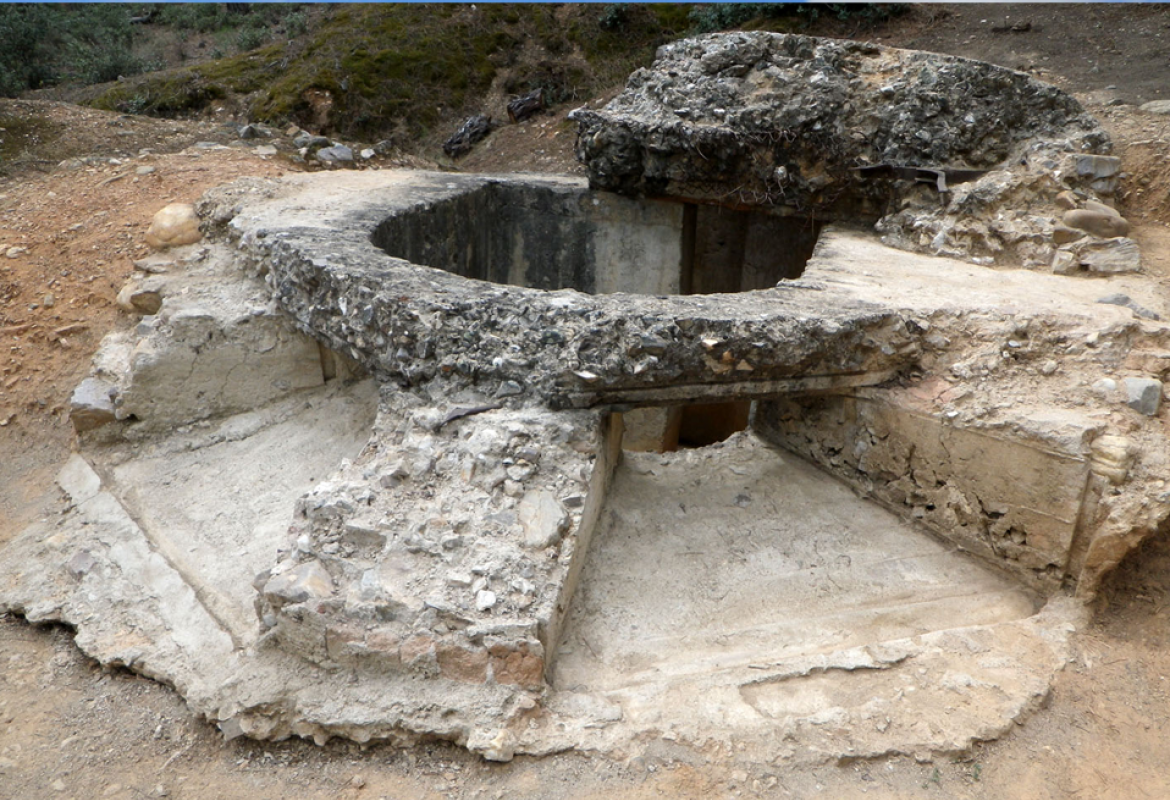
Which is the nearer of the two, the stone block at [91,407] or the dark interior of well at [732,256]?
the stone block at [91,407]

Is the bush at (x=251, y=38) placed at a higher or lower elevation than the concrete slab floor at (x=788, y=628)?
higher

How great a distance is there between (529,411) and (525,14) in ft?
34.3

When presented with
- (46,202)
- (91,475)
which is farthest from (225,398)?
(46,202)

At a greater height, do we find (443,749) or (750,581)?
(750,581)

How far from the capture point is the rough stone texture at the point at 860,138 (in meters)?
5.27

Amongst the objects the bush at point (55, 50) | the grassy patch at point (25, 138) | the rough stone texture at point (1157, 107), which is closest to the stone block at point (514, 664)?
the rough stone texture at point (1157, 107)

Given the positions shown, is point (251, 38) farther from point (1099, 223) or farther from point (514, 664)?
point (514, 664)

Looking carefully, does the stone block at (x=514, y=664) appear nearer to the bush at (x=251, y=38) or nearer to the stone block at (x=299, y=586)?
the stone block at (x=299, y=586)

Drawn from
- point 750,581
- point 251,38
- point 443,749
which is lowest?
point 443,749

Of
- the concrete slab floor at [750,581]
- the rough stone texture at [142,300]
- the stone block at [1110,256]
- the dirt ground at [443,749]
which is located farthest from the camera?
the rough stone texture at [142,300]

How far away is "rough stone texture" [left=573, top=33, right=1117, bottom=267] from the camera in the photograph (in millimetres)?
5273

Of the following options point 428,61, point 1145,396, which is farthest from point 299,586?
point 428,61

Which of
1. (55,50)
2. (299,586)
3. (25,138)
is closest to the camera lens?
(299,586)

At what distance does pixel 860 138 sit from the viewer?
5.74 metres
